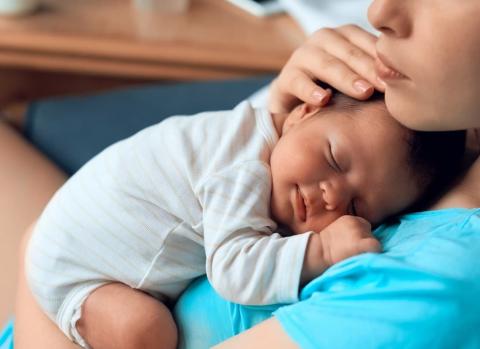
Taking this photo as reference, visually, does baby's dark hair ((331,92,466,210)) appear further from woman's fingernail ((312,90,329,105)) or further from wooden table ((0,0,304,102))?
wooden table ((0,0,304,102))

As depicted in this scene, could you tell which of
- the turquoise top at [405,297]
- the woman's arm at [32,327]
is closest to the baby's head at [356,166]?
the turquoise top at [405,297]

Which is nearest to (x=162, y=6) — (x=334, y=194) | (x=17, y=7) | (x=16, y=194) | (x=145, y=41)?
(x=145, y=41)

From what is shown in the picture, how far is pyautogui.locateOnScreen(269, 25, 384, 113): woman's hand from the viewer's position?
3.31 feet

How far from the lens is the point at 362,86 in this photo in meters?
0.99

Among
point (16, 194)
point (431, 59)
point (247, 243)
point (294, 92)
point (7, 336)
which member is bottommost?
point (7, 336)

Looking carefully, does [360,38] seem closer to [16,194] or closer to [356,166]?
[356,166]

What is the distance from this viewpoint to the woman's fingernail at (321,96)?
102 cm

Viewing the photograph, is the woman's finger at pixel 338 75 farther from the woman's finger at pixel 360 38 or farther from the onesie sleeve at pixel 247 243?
the onesie sleeve at pixel 247 243

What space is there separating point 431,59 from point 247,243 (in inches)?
11.7

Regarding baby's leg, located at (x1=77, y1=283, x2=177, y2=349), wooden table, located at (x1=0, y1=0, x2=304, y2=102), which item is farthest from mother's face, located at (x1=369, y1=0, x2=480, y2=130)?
wooden table, located at (x1=0, y1=0, x2=304, y2=102)

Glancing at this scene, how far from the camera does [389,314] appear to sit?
0.73 meters

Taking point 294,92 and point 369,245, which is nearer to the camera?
point 369,245

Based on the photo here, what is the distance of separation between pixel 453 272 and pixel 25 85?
1.60 meters

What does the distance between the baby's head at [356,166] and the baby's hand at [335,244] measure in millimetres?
65
